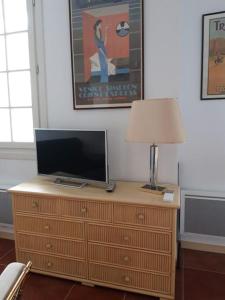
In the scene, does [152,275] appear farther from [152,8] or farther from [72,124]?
[152,8]

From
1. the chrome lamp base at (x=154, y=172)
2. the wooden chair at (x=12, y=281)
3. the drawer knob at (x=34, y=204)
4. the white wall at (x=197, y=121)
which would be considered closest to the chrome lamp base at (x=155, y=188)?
the chrome lamp base at (x=154, y=172)

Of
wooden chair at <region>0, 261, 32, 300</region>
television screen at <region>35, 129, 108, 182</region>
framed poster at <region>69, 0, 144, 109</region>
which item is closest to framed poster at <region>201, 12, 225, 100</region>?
framed poster at <region>69, 0, 144, 109</region>

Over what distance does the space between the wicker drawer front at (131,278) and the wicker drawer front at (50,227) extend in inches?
10.8

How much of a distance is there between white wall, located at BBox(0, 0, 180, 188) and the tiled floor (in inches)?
29.4

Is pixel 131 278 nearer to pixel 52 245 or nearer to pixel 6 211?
pixel 52 245

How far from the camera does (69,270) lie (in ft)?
6.37

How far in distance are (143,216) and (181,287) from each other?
0.66 m

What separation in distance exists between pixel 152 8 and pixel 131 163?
1.18m

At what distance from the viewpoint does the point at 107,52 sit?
2.05m

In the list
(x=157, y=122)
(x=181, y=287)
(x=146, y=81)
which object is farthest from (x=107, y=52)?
(x=181, y=287)

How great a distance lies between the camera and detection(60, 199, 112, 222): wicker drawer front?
178 centimetres

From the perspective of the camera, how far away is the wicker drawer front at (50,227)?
73.7 inches

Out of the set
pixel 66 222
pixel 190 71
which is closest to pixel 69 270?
pixel 66 222

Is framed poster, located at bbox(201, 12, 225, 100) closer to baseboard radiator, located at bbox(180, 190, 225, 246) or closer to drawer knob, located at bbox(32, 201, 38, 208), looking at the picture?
baseboard radiator, located at bbox(180, 190, 225, 246)
